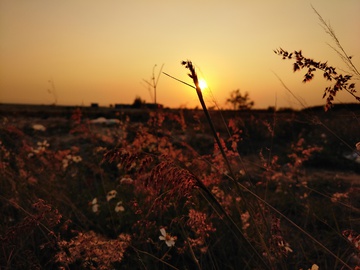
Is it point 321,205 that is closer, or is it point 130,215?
point 130,215

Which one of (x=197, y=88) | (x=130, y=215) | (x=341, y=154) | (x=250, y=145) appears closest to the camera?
(x=197, y=88)

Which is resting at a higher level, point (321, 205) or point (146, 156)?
point (146, 156)

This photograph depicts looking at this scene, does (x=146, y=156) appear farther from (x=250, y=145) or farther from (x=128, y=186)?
(x=250, y=145)

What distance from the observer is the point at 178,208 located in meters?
4.25

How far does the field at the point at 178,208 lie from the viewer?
1719 millimetres

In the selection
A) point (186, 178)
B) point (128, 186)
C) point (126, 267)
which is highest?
point (186, 178)

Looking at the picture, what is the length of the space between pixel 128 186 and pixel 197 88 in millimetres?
3980

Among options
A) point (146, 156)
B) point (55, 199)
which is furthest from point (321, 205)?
point (146, 156)

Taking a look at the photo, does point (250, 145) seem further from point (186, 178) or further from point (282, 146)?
point (186, 178)

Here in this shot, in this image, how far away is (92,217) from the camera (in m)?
4.41

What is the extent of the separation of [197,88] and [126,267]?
254 cm

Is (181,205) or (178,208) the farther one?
(181,205)

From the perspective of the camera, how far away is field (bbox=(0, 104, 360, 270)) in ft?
5.64

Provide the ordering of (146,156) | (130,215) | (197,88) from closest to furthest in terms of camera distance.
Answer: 1. (197,88)
2. (146,156)
3. (130,215)
